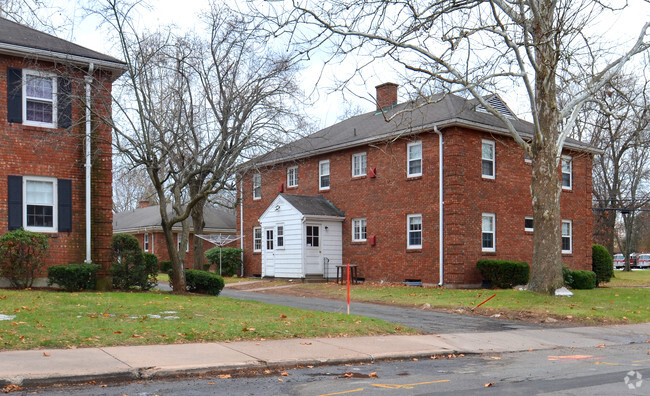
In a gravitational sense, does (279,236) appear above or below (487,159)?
below

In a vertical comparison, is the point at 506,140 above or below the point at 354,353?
above

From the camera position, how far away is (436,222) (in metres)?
24.6

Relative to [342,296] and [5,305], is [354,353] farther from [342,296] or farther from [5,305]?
[342,296]

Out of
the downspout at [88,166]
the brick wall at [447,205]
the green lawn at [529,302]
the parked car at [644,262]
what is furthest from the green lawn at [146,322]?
the parked car at [644,262]

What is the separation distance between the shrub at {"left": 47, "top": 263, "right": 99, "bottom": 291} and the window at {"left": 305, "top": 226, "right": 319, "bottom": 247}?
1185 cm

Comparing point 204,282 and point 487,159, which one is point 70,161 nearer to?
point 204,282

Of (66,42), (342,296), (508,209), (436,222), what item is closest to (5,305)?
(66,42)

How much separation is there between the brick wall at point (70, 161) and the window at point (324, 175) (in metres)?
12.7

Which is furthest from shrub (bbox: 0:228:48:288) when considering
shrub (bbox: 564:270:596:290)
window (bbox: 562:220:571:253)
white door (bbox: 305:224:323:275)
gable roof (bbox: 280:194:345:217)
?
window (bbox: 562:220:571:253)

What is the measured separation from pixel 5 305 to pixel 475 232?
17.3m

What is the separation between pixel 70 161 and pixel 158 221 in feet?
73.1

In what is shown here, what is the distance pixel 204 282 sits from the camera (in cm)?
1916

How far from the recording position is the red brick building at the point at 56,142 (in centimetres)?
1791

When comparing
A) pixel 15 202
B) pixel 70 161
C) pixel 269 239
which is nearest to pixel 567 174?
pixel 269 239
